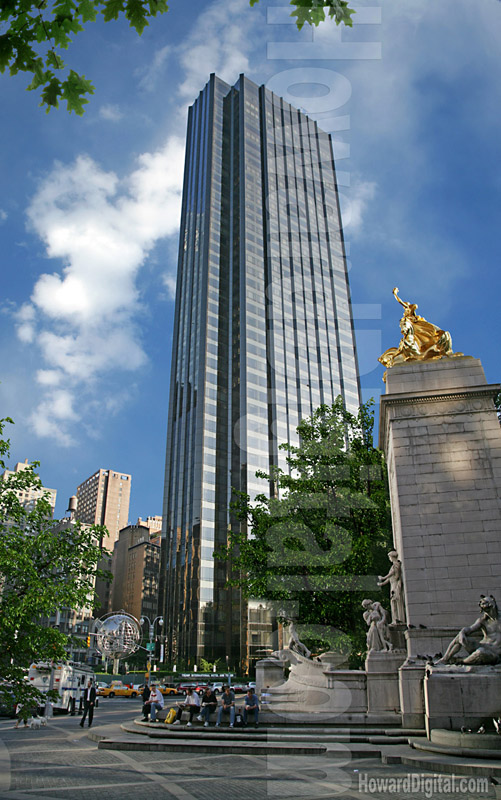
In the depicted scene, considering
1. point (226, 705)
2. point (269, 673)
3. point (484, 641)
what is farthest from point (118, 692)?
point (484, 641)

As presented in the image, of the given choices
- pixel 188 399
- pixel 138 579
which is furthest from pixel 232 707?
pixel 138 579

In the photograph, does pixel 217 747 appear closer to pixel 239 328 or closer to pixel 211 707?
pixel 211 707

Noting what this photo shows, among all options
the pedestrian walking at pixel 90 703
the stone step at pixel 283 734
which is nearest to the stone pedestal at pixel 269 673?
the stone step at pixel 283 734

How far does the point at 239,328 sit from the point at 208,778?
86881 mm

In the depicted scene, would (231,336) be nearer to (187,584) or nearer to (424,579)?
(187,584)

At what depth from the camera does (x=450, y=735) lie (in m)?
11.5

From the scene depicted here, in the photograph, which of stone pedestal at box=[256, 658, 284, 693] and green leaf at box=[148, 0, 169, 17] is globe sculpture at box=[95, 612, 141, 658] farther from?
green leaf at box=[148, 0, 169, 17]

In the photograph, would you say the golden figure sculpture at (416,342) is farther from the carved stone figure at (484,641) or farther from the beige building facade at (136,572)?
the beige building facade at (136,572)

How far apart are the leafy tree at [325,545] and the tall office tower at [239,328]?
2168 inches

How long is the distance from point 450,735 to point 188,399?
88.0m

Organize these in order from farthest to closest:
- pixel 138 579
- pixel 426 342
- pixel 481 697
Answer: pixel 138 579 < pixel 426 342 < pixel 481 697

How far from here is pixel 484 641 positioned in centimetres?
1331

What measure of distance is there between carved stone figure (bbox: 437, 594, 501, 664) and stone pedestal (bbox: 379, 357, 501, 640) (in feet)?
6.30

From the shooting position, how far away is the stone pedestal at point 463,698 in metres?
12.5
